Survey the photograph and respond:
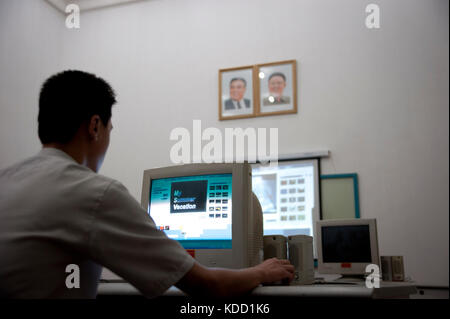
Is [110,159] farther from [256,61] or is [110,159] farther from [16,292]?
[16,292]

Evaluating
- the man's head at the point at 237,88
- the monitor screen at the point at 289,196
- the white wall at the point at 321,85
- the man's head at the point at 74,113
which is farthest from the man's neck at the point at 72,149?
the man's head at the point at 237,88

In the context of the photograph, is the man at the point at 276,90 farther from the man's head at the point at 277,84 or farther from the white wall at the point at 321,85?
the white wall at the point at 321,85

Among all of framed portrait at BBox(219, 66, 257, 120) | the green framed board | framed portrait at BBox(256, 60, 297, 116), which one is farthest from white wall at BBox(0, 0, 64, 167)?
the green framed board

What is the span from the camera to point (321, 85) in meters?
3.98

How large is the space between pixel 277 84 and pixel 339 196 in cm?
124

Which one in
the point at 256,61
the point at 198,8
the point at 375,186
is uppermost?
the point at 198,8

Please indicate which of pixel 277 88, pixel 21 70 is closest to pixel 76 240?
pixel 277 88

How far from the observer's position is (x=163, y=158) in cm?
434

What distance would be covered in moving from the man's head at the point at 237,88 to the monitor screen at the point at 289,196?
0.81m

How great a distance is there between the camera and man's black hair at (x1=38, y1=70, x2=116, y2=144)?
103 cm

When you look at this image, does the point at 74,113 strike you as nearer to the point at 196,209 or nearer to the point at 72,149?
the point at 72,149

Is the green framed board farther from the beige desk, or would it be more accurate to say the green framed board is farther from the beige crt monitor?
the beige desk

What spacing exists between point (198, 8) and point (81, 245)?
13.8 feet
